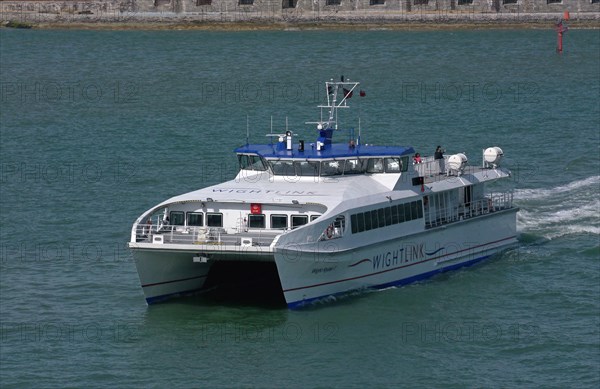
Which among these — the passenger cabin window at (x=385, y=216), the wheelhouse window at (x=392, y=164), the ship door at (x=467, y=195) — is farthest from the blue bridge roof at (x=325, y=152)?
the ship door at (x=467, y=195)

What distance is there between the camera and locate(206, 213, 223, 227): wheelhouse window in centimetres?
4284

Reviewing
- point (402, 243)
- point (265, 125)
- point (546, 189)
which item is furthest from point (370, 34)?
point (402, 243)

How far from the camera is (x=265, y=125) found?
239 feet

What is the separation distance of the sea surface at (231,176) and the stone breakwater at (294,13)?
81.4 feet

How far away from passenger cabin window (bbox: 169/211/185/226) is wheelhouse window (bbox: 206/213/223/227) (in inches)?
28.8

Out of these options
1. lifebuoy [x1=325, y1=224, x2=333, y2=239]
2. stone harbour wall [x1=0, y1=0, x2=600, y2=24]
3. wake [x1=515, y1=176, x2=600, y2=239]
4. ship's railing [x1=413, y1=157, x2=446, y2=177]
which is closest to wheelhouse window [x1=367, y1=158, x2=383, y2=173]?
ship's railing [x1=413, y1=157, x2=446, y2=177]

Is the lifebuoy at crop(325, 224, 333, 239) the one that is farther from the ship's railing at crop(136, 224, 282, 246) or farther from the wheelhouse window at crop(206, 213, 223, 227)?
the wheelhouse window at crop(206, 213, 223, 227)

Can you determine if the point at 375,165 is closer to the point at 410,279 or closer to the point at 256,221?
the point at 410,279

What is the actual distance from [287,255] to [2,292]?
8.76 m

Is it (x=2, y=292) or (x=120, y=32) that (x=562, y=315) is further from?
(x=120, y=32)

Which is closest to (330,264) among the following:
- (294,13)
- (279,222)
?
(279,222)

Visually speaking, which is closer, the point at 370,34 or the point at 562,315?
the point at 562,315

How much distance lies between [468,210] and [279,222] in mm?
8452

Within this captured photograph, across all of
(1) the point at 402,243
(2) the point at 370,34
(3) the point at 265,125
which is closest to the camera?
(1) the point at 402,243
